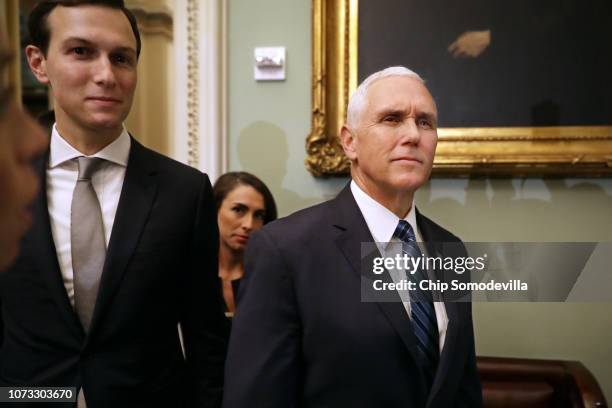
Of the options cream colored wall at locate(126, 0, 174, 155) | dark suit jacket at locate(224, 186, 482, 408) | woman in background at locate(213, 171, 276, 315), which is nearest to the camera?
dark suit jacket at locate(224, 186, 482, 408)

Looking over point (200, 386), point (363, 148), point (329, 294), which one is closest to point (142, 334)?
point (200, 386)

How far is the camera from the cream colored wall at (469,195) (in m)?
2.41

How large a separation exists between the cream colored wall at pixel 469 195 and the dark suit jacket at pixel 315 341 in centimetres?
→ 129

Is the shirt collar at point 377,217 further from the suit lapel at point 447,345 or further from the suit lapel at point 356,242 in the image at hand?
the suit lapel at point 447,345

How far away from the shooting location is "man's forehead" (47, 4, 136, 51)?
44.1 inches

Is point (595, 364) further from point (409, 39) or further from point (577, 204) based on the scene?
point (409, 39)

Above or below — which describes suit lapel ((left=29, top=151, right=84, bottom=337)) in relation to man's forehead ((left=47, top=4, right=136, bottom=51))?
below

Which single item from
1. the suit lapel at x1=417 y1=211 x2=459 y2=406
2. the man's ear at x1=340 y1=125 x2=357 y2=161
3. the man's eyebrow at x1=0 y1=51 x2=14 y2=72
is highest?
the man's ear at x1=340 y1=125 x2=357 y2=161

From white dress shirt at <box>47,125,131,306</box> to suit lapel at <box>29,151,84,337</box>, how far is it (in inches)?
1.1

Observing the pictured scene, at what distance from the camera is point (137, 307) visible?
120 cm

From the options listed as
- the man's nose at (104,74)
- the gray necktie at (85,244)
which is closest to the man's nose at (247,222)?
the gray necktie at (85,244)

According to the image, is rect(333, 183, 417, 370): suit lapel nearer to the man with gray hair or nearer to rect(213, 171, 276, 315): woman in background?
the man with gray hair

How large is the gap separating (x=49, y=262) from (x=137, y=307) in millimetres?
196

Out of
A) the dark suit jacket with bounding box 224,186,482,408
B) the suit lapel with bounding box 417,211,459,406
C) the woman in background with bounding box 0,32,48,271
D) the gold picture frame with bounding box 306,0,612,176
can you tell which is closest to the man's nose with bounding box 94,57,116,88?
the dark suit jacket with bounding box 224,186,482,408
